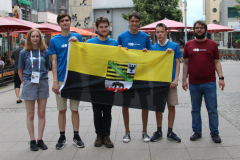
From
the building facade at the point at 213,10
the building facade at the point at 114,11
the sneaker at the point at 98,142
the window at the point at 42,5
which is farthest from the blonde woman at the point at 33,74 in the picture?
the building facade at the point at 213,10

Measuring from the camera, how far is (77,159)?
4281 millimetres

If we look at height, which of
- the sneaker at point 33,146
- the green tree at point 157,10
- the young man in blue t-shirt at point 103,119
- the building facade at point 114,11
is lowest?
the sneaker at point 33,146

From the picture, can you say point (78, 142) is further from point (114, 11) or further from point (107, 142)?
point (114, 11)

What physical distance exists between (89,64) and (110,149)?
1.40 metres

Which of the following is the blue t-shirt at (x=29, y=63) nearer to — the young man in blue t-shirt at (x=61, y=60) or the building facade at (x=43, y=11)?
the young man in blue t-shirt at (x=61, y=60)

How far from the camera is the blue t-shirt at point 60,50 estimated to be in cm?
459

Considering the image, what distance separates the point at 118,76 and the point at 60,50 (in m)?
1.01

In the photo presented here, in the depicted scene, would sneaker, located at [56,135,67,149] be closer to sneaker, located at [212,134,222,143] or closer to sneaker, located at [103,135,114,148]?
sneaker, located at [103,135,114,148]

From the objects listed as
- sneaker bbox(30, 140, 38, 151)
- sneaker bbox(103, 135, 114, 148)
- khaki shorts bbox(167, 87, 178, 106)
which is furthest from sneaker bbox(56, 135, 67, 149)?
khaki shorts bbox(167, 87, 178, 106)

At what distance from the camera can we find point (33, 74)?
461 centimetres

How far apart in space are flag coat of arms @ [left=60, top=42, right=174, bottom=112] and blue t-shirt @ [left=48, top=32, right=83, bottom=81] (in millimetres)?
82

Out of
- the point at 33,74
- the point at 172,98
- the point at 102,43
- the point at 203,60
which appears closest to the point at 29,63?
the point at 33,74

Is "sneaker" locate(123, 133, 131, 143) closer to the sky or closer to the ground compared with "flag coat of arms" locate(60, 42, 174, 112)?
closer to the ground

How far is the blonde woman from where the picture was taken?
461 centimetres
